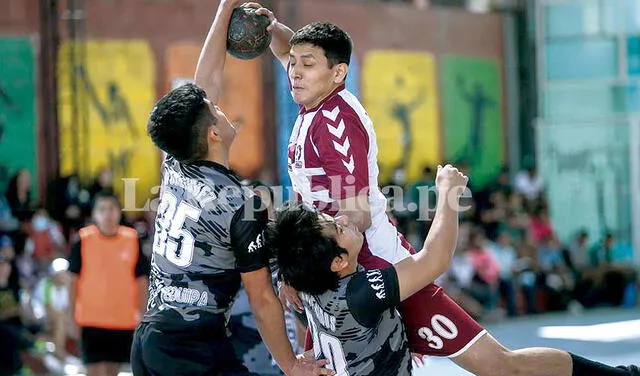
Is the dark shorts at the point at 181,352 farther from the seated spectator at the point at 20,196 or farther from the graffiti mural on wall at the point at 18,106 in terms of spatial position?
the graffiti mural on wall at the point at 18,106

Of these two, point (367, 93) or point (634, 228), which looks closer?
point (367, 93)

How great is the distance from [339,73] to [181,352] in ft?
5.39

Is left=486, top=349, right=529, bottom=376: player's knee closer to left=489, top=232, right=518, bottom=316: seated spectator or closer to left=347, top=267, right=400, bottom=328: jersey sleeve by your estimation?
left=347, top=267, right=400, bottom=328: jersey sleeve

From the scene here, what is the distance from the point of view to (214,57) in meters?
6.52

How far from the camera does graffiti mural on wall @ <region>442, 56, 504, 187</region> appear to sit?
24531 millimetres

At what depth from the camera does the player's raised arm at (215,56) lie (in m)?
6.48

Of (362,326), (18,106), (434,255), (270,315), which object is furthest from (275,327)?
(18,106)

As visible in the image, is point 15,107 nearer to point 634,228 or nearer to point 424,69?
point 424,69

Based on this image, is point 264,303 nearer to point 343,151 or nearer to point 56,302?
point 343,151

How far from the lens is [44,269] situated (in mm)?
13984

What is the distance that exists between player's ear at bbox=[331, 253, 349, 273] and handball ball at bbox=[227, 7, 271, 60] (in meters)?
1.58

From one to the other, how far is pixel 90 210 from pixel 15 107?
3001 mm

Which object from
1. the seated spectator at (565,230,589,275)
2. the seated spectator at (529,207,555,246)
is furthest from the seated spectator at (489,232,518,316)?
the seated spectator at (565,230,589,275)

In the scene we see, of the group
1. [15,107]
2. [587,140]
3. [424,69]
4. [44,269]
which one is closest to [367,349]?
[44,269]
